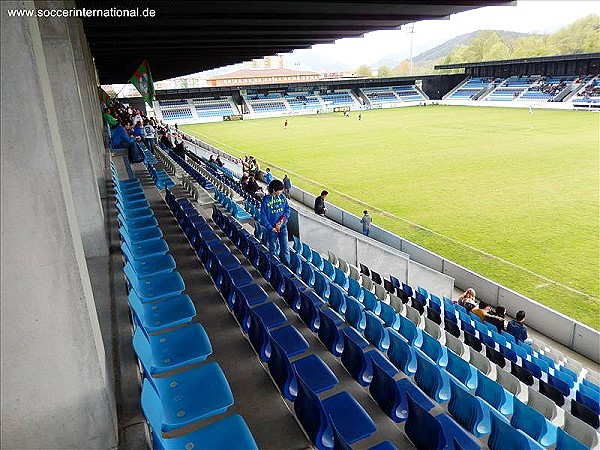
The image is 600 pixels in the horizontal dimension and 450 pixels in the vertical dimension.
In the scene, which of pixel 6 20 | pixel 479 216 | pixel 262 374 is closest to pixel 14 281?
pixel 6 20

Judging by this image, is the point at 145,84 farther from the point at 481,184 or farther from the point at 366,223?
the point at 481,184

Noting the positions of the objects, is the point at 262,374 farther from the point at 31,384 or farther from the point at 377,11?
the point at 377,11

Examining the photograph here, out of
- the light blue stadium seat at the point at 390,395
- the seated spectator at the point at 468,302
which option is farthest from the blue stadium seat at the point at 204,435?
the seated spectator at the point at 468,302

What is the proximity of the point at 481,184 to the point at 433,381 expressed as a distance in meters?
16.4

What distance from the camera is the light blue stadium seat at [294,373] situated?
3.80 m

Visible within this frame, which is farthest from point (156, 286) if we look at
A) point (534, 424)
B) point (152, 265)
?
point (534, 424)

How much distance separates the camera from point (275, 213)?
751cm

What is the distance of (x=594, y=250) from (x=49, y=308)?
44.3 ft

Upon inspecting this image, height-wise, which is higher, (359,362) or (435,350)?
(359,362)

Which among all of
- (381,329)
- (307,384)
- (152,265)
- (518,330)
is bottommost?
(518,330)

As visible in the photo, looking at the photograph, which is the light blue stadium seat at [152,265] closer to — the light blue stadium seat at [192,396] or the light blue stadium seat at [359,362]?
the light blue stadium seat at [192,396]

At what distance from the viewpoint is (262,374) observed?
14.0ft

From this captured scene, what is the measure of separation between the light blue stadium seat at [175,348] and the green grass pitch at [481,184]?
327 inches

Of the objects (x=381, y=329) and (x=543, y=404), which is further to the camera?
(x=381, y=329)
